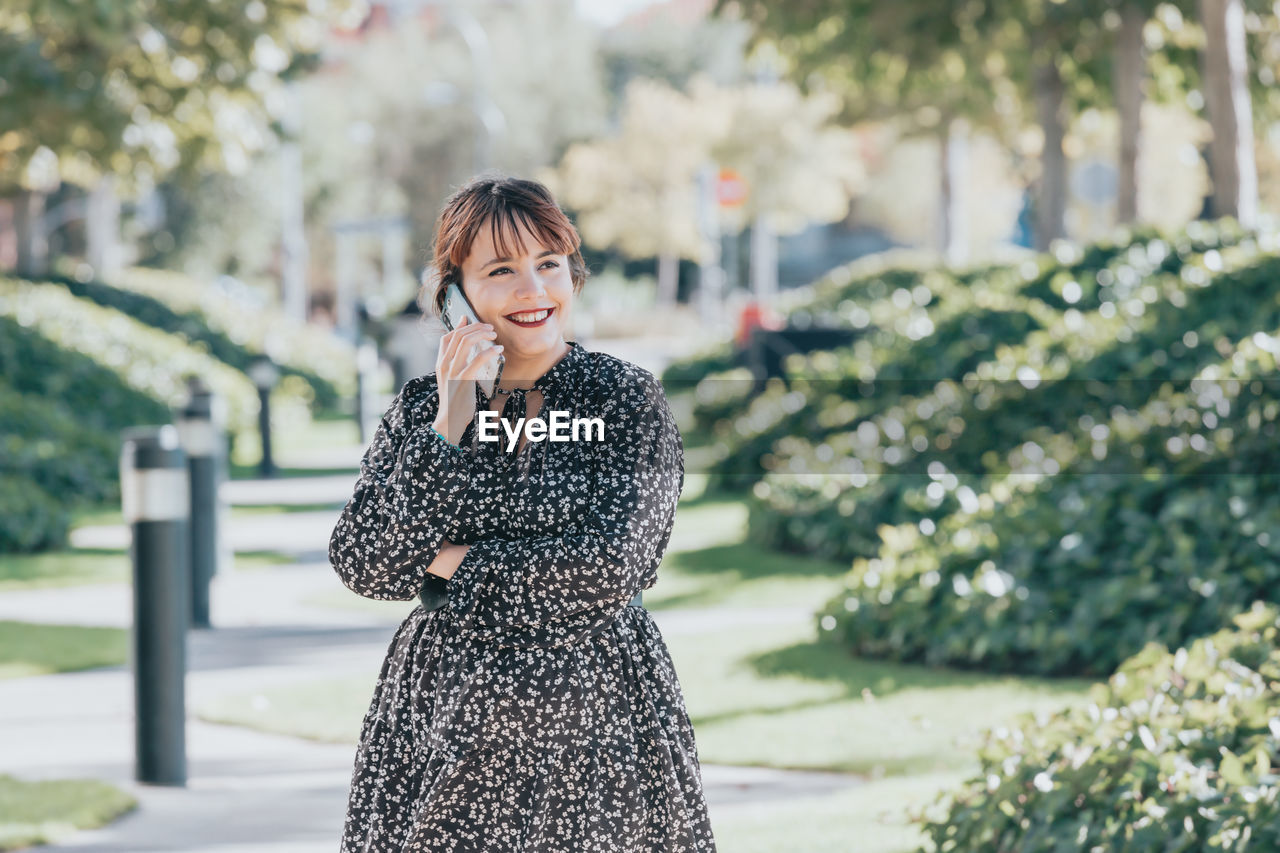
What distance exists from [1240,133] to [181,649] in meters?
10.0

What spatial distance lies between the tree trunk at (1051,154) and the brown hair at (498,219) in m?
16.6

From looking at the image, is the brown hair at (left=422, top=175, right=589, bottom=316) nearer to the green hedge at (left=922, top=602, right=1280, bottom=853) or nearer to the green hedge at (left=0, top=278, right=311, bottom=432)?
the green hedge at (left=922, top=602, right=1280, bottom=853)

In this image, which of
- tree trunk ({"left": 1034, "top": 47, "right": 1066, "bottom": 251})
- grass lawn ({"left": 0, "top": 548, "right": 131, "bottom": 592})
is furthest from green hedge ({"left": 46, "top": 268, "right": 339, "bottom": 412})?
grass lawn ({"left": 0, "top": 548, "right": 131, "bottom": 592})

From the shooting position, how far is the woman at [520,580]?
8.79 ft

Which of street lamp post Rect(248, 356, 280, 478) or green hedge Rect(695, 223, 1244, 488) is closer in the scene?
green hedge Rect(695, 223, 1244, 488)

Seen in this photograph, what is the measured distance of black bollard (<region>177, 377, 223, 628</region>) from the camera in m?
8.95

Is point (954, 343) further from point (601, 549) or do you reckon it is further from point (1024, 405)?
point (601, 549)

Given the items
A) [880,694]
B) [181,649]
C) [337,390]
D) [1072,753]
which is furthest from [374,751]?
[337,390]

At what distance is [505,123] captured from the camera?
194 feet

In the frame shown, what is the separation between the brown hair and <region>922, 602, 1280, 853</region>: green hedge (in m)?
2.03

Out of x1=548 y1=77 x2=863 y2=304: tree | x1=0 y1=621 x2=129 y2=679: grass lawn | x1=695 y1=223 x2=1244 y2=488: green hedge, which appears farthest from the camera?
x1=548 y1=77 x2=863 y2=304: tree

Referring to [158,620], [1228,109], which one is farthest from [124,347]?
[158,620]

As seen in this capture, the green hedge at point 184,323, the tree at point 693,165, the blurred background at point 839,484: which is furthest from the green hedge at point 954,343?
the tree at point 693,165

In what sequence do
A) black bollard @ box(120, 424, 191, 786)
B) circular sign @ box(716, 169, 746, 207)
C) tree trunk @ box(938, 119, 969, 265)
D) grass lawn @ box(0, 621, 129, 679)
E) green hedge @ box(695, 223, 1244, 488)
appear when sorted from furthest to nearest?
circular sign @ box(716, 169, 746, 207) → tree trunk @ box(938, 119, 969, 265) → green hedge @ box(695, 223, 1244, 488) → grass lawn @ box(0, 621, 129, 679) → black bollard @ box(120, 424, 191, 786)
